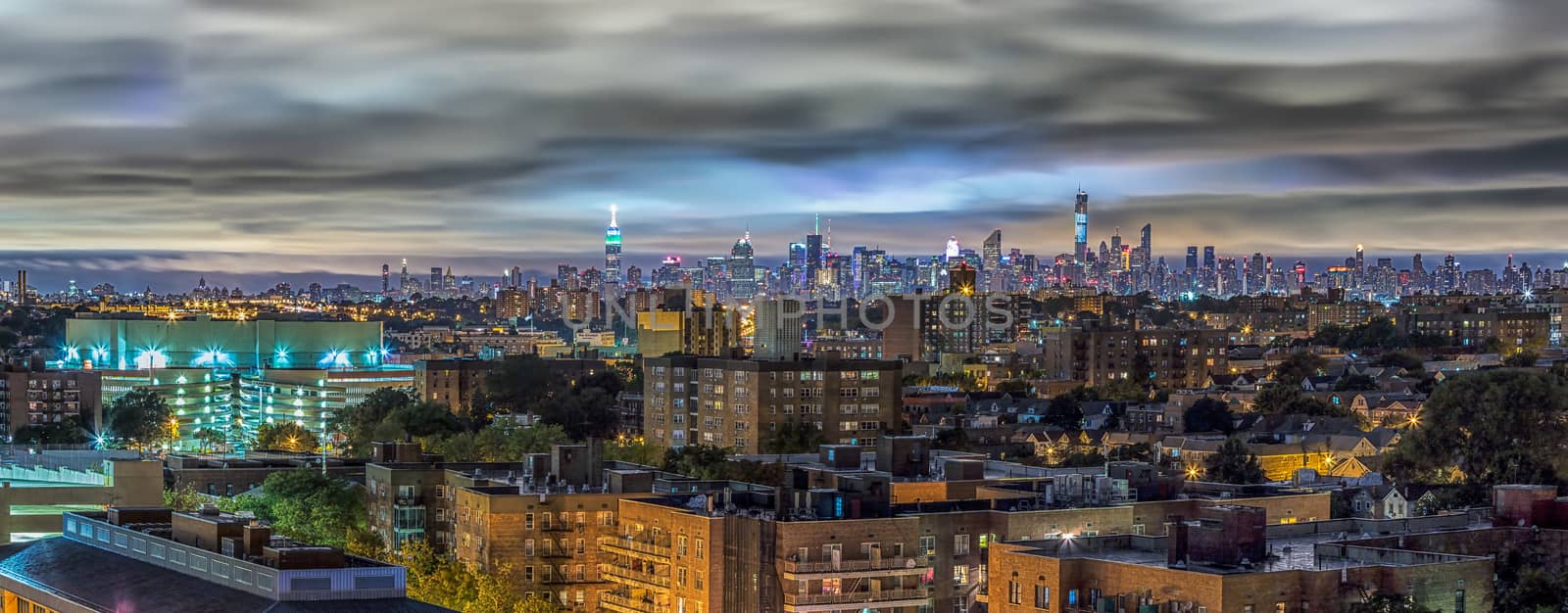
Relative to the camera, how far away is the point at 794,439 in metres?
92.9

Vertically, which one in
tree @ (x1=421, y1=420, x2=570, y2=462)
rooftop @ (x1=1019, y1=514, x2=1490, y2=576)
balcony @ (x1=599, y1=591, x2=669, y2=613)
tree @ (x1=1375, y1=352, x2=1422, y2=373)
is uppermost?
tree @ (x1=1375, y1=352, x2=1422, y2=373)

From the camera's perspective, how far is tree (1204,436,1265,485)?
8006 centimetres

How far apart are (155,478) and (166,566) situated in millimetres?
20315

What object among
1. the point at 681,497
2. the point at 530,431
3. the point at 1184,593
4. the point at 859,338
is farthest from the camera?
the point at 859,338

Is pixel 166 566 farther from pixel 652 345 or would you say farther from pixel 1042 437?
pixel 652 345

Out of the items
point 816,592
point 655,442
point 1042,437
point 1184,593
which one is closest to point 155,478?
point 816,592

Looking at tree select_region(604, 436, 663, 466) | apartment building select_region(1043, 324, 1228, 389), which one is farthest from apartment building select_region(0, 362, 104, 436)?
apartment building select_region(1043, 324, 1228, 389)

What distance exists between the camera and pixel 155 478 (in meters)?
58.0

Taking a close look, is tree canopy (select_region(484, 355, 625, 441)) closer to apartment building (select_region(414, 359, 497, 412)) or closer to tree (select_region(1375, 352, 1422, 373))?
apartment building (select_region(414, 359, 497, 412))

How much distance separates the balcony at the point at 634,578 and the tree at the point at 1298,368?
Result: 298 feet

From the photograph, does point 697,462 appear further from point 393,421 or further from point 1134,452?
point 1134,452

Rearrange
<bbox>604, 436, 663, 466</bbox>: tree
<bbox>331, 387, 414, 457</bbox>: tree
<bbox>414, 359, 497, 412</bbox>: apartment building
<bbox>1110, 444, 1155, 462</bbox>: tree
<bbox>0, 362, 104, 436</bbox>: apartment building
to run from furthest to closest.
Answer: <bbox>414, 359, 497, 412</bbox>: apartment building, <bbox>0, 362, 104, 436</bbox>: apartment building, <bbox>331, 387, 414, 457</bbox>: tree, <bbox>1110, 444, 1155, 462</bbox>: tree, <bbox>604, 436, 663, 466</bbox>: tree

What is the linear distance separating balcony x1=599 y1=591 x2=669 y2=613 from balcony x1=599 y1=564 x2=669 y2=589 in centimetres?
36

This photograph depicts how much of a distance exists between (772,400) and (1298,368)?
206ft
